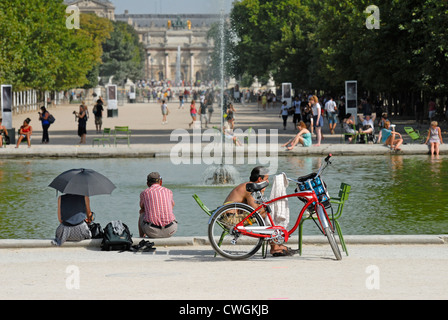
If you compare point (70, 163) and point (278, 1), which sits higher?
point (278, 1)

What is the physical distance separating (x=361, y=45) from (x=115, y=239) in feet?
117

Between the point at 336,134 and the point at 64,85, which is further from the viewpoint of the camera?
the point at 64,85

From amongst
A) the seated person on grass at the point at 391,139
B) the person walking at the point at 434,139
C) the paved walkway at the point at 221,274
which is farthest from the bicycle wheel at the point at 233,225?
the seated person on grass at the point at 391,139

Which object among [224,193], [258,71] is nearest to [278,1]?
[258,71]

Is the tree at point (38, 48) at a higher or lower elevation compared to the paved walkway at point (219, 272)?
higher

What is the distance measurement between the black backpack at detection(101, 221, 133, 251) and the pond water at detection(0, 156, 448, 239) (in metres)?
2.15

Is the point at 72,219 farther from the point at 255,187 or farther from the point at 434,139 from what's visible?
the point at 434,139

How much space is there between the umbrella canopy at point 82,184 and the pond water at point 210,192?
184 cm

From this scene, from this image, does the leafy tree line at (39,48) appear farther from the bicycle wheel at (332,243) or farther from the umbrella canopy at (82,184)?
the bicycle wheel at (332,243)

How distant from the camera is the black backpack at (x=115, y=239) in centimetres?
1241

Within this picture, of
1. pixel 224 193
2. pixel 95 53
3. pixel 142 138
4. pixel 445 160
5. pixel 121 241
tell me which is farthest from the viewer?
pixel 95 53

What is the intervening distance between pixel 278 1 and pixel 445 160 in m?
60.9

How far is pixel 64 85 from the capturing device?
85.2 m
